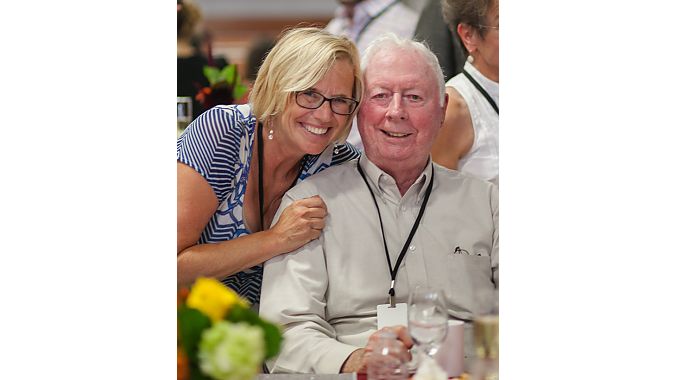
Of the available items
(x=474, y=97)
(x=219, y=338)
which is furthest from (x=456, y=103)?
(x=219, y=338)

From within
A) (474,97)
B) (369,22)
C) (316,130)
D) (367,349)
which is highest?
(369,22)

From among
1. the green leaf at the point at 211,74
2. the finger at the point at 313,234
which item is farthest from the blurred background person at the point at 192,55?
the finger at the point at 313,234

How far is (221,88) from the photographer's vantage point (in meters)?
2.65

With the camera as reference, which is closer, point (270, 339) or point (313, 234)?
point (270, 339)

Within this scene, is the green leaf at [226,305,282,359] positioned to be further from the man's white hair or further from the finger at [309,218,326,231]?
the man's white hair

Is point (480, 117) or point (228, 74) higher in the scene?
point (228, 74)

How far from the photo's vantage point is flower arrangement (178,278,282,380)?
1.96 meters

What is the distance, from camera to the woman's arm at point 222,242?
2.56 meters

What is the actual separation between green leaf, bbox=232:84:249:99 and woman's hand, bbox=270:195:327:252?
365 mm

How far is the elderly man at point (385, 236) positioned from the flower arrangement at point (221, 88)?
34 centimetres

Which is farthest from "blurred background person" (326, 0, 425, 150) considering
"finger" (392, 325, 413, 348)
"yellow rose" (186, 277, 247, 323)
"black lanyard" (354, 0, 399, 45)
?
"yellow rose" (186, 277, 247, 323)

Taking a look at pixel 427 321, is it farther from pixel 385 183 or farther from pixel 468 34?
pixel 468 34

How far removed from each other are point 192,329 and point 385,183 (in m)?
0.89
